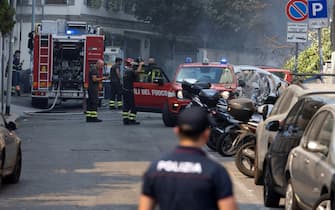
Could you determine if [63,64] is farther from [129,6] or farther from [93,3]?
[129,6]

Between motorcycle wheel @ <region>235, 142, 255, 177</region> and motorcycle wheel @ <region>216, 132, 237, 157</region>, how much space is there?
6.92ft

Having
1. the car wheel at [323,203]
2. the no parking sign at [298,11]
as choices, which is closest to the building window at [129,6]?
the no parking sign at [298,11]

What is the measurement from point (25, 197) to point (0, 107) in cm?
1607

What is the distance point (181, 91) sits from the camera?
22359mm

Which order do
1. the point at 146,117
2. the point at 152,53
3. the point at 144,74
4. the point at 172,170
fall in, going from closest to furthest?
the point at 172,170 < the point at 144,74 < the point at 146,117 < the point at 152,53

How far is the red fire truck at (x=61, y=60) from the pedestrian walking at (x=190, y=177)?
25048 millimetres

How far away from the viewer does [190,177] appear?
5102 mm

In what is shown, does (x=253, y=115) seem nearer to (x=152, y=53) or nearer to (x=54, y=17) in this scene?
(x=54, y=17)

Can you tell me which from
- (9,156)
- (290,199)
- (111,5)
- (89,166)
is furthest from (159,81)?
(111,5)

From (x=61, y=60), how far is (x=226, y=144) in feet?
51.1

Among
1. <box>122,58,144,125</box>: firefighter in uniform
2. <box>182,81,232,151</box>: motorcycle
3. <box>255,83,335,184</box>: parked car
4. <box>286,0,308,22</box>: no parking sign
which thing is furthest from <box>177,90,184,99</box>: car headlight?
<box>255,83,335,184</box>: parked car

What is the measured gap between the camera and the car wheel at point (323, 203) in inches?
323

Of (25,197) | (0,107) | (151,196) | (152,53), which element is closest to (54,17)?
(152,53)

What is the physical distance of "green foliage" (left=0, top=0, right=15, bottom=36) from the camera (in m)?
23.2
